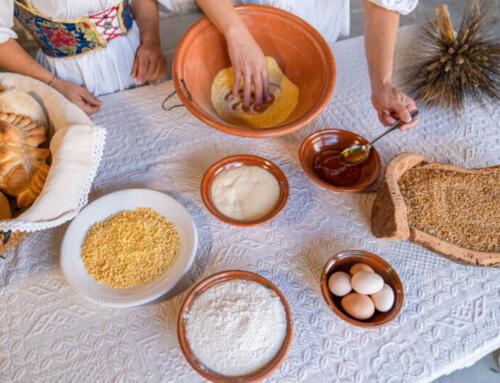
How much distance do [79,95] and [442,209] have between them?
1028mm

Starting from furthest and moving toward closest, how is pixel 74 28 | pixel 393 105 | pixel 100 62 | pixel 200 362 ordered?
pixel 100 62
pixel 74 28
pixel 393 105
pixel 200 362

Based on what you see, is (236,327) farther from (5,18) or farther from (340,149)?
(5,18)

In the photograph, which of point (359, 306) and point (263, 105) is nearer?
point (359, 306)

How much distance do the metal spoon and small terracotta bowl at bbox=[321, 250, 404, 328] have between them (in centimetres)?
25

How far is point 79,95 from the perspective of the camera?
996 millimetres

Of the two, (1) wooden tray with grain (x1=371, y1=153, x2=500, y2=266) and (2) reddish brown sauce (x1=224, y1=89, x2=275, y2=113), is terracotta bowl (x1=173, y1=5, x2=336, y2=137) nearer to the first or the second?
(2) reddish brown sauce (x1=224, y1=89, x2=275, y2=113)

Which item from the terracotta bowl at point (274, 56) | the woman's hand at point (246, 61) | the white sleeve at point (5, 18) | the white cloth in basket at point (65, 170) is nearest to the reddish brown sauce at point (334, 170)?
the terracotta bowl at point (274, 56)

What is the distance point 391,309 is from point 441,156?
0.53 meters

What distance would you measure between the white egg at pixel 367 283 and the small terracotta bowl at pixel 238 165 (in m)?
0.23

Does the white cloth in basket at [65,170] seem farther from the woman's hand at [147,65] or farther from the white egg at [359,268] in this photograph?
the white egg at [359,268]

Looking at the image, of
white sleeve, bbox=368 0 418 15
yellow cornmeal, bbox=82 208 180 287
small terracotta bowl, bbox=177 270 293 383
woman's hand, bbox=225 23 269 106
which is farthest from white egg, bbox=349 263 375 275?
white sleeve, bbox=368 0 418 15

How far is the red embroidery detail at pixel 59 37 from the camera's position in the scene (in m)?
0.98

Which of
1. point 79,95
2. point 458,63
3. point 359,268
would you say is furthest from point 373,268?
point 79,95

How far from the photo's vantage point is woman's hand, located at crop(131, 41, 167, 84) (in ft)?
3.81
